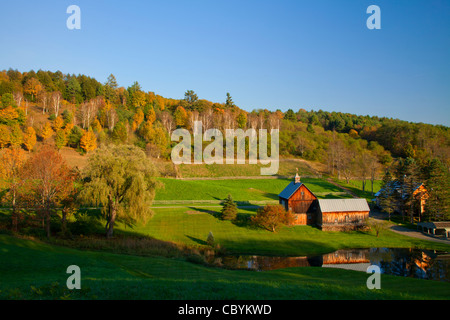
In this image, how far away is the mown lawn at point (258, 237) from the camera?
96.0 feet

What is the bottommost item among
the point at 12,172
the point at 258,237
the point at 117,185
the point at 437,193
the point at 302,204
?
the point at 258,237

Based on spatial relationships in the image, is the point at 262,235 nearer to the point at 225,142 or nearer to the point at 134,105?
the point at 225,142

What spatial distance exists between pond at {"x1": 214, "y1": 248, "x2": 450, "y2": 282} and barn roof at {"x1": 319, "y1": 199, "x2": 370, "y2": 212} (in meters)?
7.75

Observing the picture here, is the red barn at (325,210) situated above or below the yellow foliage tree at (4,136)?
below

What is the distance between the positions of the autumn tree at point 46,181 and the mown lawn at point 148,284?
8.90m

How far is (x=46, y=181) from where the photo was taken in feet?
90.8

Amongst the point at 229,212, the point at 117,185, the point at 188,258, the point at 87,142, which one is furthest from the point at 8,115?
the point at 188,258

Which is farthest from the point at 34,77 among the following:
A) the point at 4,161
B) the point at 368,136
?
the point at 368,136

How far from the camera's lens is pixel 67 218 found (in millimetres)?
32031

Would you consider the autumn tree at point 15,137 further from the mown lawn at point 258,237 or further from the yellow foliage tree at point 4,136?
the mown lawn at point 258,237

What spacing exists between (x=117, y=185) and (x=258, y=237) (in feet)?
55.5


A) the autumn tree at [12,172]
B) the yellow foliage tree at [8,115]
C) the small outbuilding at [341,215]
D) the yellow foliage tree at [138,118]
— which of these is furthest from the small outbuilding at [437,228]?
the yellow foliage tree at [8,115]

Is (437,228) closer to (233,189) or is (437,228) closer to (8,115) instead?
(233,189)
